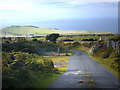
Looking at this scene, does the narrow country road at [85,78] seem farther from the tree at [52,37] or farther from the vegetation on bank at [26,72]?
the tree at [52,37]

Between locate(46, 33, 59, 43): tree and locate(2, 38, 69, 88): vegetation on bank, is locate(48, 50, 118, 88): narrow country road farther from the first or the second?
locate(46, 33, 59, 43): tree

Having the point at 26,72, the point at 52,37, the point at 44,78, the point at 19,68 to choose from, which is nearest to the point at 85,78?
the point at 44,78

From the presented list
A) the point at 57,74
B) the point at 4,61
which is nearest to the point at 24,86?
the point at 4,61

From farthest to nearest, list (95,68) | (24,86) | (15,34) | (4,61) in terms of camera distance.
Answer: (15,34)
(95,68)
(4,61)
(24,86)

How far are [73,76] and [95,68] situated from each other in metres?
1.96

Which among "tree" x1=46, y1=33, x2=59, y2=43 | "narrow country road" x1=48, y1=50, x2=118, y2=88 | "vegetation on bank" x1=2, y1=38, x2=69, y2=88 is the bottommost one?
"narrow country road" x1=48, y1=50, x2=118, y2=88

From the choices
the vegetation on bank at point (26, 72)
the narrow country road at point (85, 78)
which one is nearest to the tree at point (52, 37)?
the narrow country road at point (85, 78)

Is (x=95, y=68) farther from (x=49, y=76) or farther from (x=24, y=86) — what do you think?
(x=24, y=86)

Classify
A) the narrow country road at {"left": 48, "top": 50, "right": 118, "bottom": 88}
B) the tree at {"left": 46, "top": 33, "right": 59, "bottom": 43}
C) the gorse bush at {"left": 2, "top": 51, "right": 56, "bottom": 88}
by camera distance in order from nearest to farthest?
the gorse bush at {"left": 2, "top": 51, "right": 56, "bottom": 88} → the narrow country road at {"left": 48, "top": 50, "right": 118, "bottom": 88} → the tree at {"left": 46, "top": 33, "right": 59, "bottom": 43}

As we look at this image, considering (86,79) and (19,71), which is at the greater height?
(19,71)

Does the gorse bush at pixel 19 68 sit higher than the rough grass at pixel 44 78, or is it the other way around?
the gorse bush at pixel 19 68

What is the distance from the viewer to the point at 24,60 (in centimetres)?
1021

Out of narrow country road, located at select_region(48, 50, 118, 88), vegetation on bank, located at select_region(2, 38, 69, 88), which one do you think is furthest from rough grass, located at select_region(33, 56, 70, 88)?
narrow country road, located at select_region(48, 50, 118, 88)

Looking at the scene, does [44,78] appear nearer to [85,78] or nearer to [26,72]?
[26,72]
